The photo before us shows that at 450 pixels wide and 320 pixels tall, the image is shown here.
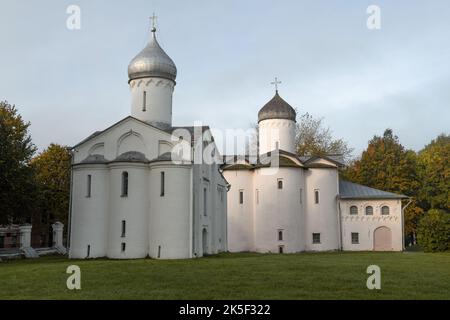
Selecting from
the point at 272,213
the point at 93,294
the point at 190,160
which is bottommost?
the point at 93,294

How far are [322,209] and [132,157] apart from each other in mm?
16935

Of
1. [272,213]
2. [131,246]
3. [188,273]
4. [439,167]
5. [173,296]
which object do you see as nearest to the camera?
[173,296]

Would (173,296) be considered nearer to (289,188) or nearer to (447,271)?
(447,271)

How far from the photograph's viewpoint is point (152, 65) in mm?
30484

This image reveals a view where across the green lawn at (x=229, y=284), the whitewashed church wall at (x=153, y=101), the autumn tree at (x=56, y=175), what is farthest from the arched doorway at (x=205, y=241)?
the autumn tree at (x=56, y=175)

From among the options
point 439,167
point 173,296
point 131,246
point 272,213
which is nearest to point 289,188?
point 272,213

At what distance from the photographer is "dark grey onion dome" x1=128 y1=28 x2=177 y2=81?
3050 centimetres

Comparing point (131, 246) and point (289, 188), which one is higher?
point (289, 188)

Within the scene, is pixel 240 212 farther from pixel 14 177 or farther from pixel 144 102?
pixel 14 177

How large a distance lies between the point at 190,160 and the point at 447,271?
1389 cm

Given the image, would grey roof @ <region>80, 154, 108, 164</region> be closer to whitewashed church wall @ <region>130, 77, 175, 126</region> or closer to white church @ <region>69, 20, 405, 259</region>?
white church @ <region>69, 20, 405, 259</region>

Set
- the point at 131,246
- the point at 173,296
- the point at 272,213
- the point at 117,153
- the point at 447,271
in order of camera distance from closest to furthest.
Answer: the point at 173,296
the point at 447,271
the point at 131,246
the point at 117,153
the point at 272,213

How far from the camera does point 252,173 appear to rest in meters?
38.8

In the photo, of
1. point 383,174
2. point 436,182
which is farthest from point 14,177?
point 436,182
